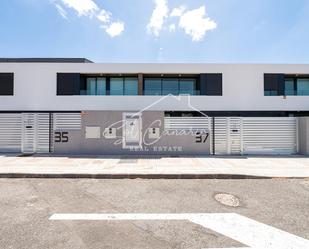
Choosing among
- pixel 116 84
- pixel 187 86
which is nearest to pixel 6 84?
pixel 116 84

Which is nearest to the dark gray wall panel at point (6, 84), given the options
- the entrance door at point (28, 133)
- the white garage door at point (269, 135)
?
the entrance door at point (28, 133)

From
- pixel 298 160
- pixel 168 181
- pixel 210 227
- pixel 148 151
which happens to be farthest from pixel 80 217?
pixel 298 160

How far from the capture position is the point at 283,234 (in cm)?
393

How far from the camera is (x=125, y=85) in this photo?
2097cm

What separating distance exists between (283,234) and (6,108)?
22.0m

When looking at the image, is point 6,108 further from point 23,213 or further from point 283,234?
point 283,234

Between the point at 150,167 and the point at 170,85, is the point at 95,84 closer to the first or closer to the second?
the point at 170,85

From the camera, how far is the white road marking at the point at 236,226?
365 centimetres

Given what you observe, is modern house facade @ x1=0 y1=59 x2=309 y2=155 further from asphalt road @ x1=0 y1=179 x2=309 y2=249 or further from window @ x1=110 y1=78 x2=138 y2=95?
asphalt road @ x1=0 y1=179 x2=309 y2=249

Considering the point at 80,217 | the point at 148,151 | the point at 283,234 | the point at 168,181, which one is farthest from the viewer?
the point at 148,151

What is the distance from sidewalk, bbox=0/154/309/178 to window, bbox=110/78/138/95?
10019 mm

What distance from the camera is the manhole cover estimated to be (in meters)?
5.44

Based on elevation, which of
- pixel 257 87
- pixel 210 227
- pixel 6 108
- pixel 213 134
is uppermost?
pixel 257 87

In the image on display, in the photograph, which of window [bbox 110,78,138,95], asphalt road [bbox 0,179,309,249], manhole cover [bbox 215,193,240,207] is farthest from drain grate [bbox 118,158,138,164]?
window [bbox 110,78,138,95]
